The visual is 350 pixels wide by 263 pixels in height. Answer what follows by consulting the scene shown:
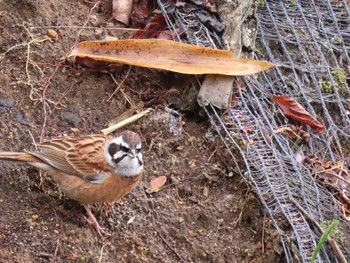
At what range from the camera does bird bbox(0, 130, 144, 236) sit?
5.41 metres

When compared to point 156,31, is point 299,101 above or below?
below

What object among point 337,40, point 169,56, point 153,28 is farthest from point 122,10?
point 337,40

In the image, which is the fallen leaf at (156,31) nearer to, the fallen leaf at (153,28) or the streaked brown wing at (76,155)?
the fallen leaf at (153,28)

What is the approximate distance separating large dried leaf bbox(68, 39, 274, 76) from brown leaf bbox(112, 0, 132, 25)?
48cm

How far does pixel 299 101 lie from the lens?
6.77 m

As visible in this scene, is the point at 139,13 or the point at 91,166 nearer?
the point at 91,166

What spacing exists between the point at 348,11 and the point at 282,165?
2.53 metres

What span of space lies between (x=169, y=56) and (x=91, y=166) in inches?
61.6

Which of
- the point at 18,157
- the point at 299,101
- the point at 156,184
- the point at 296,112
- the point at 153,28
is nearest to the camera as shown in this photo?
the point at 18,157

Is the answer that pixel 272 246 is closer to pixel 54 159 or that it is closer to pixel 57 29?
pixel 54 159

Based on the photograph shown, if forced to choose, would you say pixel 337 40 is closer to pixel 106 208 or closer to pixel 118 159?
pixel 118 159

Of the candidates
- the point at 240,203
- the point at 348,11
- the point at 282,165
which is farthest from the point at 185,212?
the point at 348,11

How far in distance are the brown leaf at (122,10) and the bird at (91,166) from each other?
1848mm

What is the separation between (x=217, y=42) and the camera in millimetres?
6773
